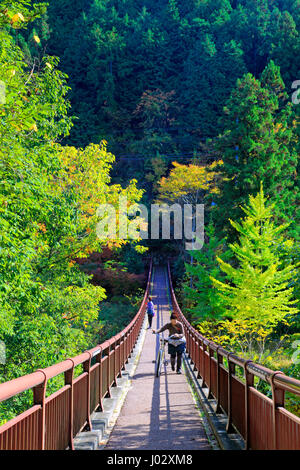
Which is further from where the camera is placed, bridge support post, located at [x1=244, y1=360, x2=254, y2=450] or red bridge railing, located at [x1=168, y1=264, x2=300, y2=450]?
Result: bridge support post, located at [x1=244, y1=360, x2=254, y2=450]

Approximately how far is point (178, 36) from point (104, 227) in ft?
265

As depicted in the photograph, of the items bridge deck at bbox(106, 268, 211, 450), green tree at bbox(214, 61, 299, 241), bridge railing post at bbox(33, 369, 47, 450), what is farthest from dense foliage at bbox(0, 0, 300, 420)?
bridge railing post at bbox(33, 369, 47, 450)

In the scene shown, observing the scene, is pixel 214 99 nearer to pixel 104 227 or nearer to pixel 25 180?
pixel 104 227

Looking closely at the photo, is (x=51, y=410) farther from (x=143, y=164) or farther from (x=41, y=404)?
(x=143, y=164)

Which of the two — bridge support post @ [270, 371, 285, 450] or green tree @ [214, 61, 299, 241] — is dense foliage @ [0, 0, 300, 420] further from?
bridge support post @ [270, 371, 285, 450]

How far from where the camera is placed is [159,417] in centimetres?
795

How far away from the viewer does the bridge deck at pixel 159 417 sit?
6227mm

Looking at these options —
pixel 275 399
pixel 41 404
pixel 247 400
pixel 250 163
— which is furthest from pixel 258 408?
pixel 250 163

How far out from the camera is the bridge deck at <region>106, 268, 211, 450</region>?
6.23 m

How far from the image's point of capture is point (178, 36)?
88.2 meters

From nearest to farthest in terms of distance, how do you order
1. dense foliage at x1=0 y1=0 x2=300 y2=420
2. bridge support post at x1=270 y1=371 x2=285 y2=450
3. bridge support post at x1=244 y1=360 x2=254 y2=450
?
bridge support post at x1=270 y1=371 x2=285 y2=450
bridge support post at x1=244 y1=360 x2=254 y2=450
dense foliage at x1=0 y1=0 x2=300 y2=420
